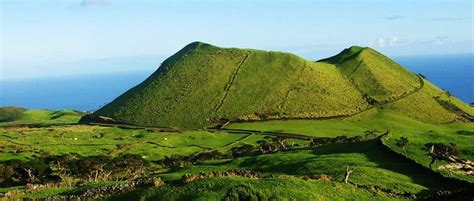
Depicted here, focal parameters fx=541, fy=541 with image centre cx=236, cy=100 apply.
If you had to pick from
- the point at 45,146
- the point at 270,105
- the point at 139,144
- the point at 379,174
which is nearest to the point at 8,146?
the point at 45,146

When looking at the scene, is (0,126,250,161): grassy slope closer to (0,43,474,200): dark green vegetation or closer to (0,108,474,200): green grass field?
(0,108,474,200): green grass field

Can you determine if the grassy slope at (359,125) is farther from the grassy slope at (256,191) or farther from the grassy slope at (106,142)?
the grassy slope at (256,191)

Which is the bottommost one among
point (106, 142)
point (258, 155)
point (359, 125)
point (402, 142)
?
point (106, 142)

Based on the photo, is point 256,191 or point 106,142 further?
point 106,142

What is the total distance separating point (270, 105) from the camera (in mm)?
196750

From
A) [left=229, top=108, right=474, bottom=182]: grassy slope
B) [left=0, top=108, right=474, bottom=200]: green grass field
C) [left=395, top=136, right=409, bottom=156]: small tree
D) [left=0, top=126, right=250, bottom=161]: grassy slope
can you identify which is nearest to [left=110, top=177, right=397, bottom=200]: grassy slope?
[left=0, top=108, right=474, bottom=200]: green grass field

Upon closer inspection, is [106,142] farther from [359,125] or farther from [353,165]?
[353,165]

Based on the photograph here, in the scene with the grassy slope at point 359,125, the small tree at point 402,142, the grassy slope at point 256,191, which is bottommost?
the grassy slope at point 359,125

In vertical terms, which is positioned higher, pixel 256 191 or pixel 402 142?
pixel 256 191

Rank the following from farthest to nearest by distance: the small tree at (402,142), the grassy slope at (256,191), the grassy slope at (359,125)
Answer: the grassy slope at (359,125) < the small tree at (402,142) < the grassy slope at (256,191)

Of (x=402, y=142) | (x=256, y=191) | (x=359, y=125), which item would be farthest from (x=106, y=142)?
(x=256, y=191)

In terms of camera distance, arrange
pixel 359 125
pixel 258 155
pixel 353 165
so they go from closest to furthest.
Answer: pixel 353 165 < pixel 258 155 < pixel 359 125

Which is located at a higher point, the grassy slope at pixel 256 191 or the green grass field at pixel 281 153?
the grassy slope at pixel 256 191

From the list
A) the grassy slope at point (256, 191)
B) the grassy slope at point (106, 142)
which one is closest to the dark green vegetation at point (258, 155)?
the grassy slope at point (256, 191)
